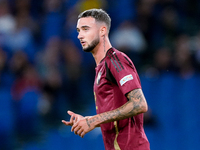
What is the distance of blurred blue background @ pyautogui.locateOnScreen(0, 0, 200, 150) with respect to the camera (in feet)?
19.5

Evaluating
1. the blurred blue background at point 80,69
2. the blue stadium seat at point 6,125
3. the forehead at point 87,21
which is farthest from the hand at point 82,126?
the blue stadium seat at point 6,125

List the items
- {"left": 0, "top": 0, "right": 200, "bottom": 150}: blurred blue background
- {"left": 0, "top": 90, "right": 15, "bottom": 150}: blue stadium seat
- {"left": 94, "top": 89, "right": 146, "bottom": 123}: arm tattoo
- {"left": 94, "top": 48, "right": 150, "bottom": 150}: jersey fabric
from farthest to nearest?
{"left": 0, "top": 90, "right": 15, "bottom": 150}: blue stadium seat, {"left": 0, "top": 0, "right": 200, "bottom": 150}: blurred blue background, {"left": 94, "top": 48, "right": 150, "bottom": 150}: jersey fabric, {"left": 94, "top": 89, "right": 146, "bottom": 123}: arm tattoo

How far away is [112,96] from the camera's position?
320 cm

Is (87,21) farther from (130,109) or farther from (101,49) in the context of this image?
(130,109)

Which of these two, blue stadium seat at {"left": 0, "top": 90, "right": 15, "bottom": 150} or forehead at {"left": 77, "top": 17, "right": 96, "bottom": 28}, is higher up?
forehead at {"left": 77, "top": 17, "right": 96, "bottom": 28}

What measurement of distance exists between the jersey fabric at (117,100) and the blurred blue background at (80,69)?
8.60ft

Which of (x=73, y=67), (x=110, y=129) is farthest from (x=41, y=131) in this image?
(x=110, y=129)

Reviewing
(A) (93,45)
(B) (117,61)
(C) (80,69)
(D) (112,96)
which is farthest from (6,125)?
(B) (117,61)

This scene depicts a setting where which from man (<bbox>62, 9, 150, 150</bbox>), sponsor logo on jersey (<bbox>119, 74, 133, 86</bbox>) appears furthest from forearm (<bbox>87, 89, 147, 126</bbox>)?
sponsor logo on jersey (<bbox>119, 74, 133, 86</bbox>)

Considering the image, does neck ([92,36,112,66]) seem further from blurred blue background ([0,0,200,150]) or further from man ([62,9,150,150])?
blurred blue background ([0,0,200,150])

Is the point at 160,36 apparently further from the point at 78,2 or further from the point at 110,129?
the point at 110,129

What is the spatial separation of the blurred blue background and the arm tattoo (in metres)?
2.91

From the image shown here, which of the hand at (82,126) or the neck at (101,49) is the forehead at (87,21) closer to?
the neck at (101,49)

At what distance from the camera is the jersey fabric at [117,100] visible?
3.10m
